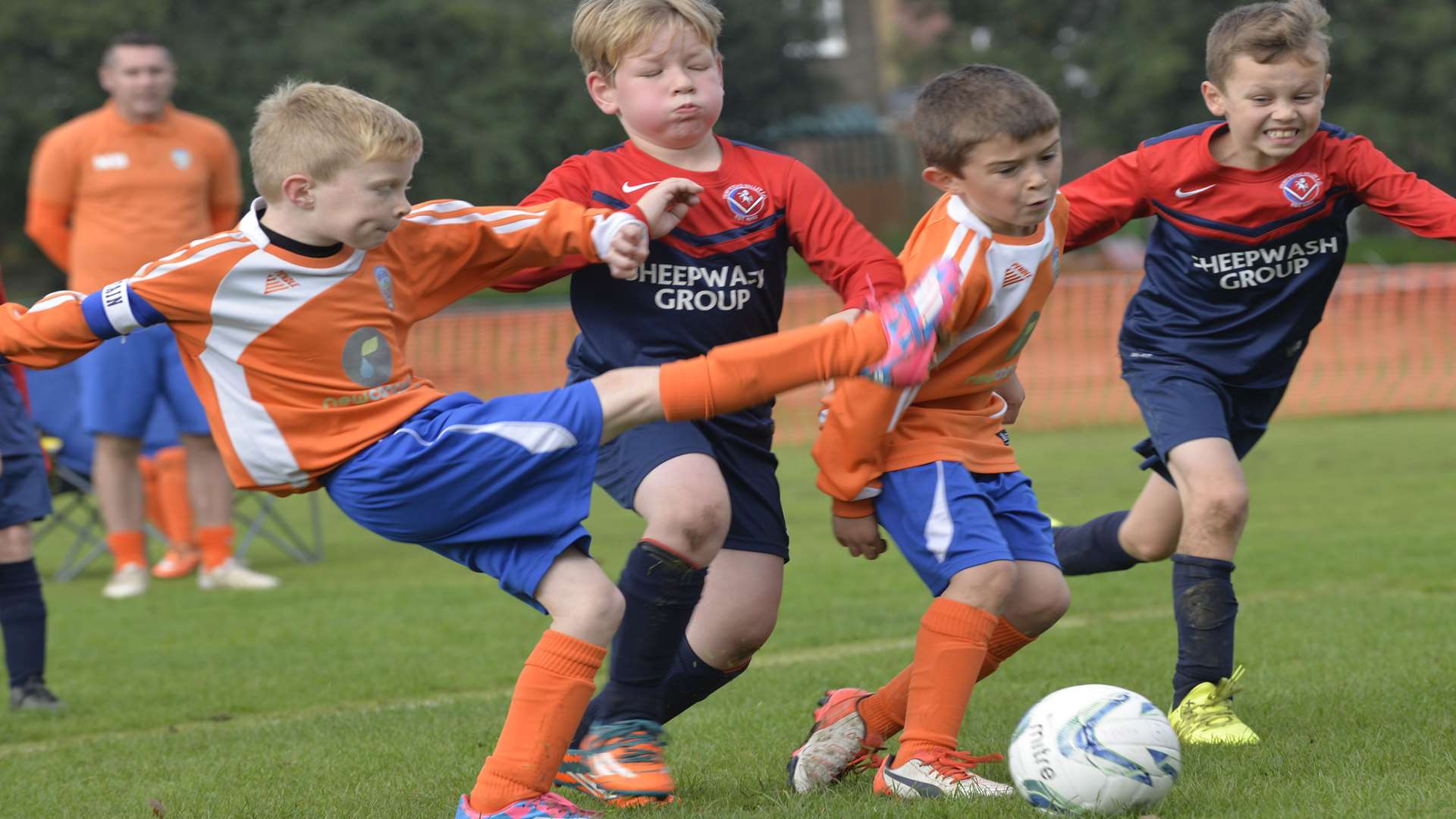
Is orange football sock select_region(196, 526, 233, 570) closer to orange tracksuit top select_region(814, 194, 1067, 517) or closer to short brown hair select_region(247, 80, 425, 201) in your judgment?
short brown hair select_region(247, 80, 425, 201)

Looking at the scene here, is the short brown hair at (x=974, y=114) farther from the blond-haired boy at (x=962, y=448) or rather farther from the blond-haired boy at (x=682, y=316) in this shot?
the blond-haired boy at (x=682, y=316)

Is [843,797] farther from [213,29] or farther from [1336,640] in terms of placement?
[213,29]

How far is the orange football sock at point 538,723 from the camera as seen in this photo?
3.56 m

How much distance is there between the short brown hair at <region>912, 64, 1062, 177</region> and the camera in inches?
151

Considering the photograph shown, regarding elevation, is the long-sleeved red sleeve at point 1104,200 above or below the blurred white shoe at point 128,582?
above

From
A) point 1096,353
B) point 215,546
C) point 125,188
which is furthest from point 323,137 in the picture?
point 1096,353

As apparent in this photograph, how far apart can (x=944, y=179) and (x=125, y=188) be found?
18.6ft

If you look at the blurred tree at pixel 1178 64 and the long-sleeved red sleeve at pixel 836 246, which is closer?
the long-sleeved red sleeve at pixel 836 246

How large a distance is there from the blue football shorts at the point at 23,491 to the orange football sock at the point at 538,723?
8.99 feet

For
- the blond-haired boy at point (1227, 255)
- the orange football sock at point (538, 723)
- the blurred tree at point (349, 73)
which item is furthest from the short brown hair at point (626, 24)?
the blurred tree at point (349, 73)

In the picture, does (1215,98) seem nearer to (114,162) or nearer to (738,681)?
(738,681)

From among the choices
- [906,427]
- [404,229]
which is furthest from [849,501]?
[404,229]

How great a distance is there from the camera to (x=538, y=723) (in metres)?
3.58

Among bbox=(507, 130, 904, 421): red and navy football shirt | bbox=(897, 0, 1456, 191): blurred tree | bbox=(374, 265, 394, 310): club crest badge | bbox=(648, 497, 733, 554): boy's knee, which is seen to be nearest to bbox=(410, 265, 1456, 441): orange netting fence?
bbox=(897, 0, 1456, 191): blurred tree
